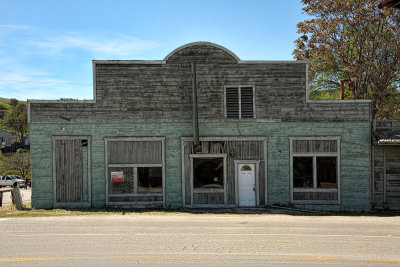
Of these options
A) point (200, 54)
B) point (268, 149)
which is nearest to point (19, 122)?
point (200, 54)

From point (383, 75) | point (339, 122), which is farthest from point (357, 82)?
point (339, 122)

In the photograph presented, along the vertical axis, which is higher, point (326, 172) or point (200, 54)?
point (200, 54)

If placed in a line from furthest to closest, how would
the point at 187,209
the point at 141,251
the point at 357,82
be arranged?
the point at 357,82, the point at 187,209, the point at 141,251

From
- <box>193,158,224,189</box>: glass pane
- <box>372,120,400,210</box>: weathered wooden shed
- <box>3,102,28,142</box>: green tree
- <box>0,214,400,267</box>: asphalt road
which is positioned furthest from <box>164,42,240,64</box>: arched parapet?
<box>3,102,28,142</box>: green tree

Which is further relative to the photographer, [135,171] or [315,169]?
[315,169]

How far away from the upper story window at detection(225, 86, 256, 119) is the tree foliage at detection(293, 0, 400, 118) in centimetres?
1498

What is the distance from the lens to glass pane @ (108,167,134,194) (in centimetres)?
1692

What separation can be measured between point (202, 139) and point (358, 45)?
19259 mm

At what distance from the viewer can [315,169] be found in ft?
56.2

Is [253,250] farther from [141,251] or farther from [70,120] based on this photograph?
[70,120]

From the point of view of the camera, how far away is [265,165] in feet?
55.9

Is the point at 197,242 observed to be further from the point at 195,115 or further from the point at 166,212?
the point at 195,115

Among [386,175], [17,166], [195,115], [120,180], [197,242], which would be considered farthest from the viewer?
[17,166]

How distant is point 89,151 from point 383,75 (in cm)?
2348
